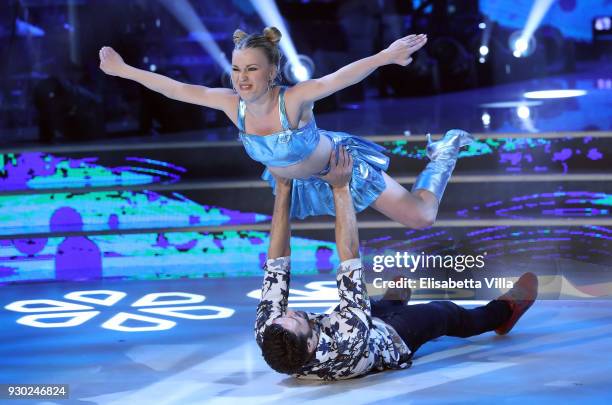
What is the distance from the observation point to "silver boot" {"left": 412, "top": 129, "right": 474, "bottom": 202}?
3914mm

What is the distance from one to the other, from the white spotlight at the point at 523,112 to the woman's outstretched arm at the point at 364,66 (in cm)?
353

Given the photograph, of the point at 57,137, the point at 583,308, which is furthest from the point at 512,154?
the point at 57,137

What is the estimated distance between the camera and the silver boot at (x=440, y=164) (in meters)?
3.91

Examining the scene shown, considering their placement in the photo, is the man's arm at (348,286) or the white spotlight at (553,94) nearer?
the man's arm at (348,286)

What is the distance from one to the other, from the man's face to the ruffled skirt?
700 millimetres

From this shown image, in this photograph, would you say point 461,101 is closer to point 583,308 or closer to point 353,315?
point 583,308

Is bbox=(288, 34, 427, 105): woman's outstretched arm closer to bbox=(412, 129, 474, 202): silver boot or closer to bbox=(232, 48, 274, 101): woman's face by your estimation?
bbox=(232, 48, 274, 101): woman's face

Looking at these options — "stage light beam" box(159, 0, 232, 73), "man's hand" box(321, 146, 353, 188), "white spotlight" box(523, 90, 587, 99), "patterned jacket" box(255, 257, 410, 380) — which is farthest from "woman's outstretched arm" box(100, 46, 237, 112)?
"white spotlight" box(523, 90, 587, 99)

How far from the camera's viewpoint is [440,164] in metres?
4.02

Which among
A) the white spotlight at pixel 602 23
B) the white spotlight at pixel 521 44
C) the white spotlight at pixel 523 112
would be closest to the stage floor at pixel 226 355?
the white spotlight at pixel 523 112

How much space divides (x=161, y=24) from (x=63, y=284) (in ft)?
10.3

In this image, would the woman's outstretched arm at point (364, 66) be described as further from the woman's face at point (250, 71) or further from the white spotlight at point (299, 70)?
the white spotlight at point (299, 70)

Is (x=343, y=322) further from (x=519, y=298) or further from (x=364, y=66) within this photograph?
(x=519, y=298)

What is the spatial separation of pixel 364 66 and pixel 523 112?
13.1 ft
